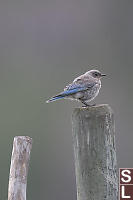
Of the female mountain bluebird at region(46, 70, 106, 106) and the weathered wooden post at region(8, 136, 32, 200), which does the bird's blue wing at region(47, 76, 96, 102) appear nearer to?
the female mountain bluebird at region(46, 70, 106, 106)

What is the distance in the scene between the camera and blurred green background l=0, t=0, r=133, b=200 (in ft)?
82.7

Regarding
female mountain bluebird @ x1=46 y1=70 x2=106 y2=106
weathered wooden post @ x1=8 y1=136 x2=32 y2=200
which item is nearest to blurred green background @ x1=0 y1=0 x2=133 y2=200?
female mountain bluebird @ x1=46 y1=70 x2=106 y2=106

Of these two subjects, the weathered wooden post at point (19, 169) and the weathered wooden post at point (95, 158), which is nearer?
the weathered wooden post at point (95, 158)

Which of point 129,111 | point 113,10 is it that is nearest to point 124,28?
point 113,10

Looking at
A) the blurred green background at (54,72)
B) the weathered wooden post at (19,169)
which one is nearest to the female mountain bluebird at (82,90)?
the weathered wooden post at (19,169)

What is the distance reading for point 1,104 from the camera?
93.6ft

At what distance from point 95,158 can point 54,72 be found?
79.7ft

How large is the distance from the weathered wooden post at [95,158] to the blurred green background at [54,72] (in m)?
13.0

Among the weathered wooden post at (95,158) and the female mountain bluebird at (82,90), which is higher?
the female mountain bluebird at (82,90)

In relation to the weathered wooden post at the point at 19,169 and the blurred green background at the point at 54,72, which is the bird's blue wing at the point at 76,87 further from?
the blurred green background at the point at 54,72

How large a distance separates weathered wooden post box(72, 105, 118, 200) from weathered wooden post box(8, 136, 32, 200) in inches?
17.9

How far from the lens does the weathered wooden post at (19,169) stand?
681cm

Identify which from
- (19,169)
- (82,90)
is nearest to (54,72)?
(82,90)

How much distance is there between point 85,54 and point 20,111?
5351 mm
